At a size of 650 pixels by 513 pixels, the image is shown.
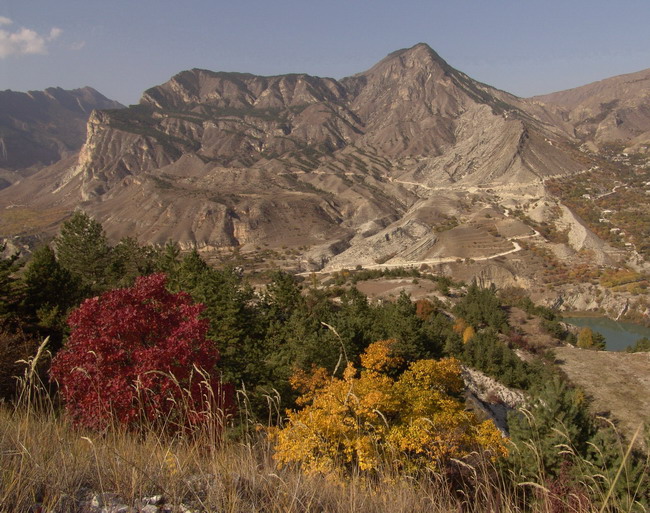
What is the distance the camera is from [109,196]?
157 meters

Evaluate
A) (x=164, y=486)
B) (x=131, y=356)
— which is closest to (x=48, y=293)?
(x=131, y=356)

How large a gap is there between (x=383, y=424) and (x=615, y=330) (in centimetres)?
6213

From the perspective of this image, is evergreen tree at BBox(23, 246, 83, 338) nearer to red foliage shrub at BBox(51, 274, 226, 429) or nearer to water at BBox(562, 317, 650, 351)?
red foliage shrub at BBox(51, 274, 226, 429)

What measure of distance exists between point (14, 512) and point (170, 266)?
2957cm

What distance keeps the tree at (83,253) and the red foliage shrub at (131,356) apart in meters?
24.6

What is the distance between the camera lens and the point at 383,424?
988 centimetres

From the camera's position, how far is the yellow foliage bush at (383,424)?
7902 millimetres

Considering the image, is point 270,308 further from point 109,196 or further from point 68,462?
point 109,196

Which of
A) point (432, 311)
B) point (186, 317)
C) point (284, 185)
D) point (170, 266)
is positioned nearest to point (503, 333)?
point (432, 311)

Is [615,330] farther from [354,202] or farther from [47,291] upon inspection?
[354,202]

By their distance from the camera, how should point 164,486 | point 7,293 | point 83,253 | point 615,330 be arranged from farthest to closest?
point 615,330, point 83,253, point 7,293, point 164,486

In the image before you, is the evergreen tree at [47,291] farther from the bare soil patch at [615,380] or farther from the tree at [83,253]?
the bare soil patch at [615,380]

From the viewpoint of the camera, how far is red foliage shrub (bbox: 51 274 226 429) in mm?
7734

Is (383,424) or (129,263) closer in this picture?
(383,424)
